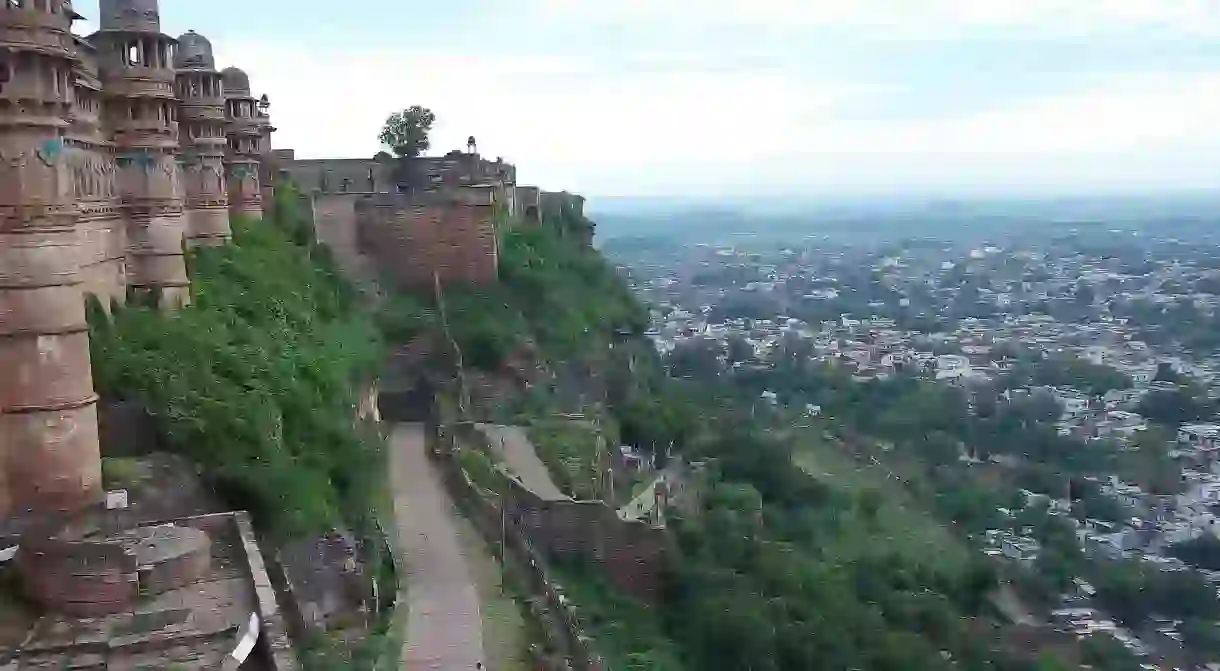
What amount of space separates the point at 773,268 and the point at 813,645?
137m

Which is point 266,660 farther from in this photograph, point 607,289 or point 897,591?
point 607,289

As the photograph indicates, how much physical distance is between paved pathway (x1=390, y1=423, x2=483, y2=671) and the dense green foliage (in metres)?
0.79

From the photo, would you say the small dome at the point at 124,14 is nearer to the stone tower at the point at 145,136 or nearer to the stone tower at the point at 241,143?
the stone tower at the point at 145,136

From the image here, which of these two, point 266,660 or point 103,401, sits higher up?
point 103,401

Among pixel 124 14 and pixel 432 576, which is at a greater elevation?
pixel 124 14

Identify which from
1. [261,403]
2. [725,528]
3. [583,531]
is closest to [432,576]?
[261,403]

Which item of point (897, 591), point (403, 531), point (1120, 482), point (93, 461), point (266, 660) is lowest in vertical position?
point (1120, 482)

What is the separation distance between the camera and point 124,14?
49.0ft

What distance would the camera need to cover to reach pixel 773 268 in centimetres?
15362

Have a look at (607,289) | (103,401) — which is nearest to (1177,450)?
(607,289)

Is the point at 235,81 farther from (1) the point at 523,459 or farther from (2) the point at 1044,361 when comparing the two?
(2) the point at 1044,361

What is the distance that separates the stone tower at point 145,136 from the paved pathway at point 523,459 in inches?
251

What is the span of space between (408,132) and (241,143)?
1016 centimetres

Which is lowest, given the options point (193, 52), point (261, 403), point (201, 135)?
point (261, 403)
